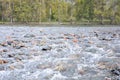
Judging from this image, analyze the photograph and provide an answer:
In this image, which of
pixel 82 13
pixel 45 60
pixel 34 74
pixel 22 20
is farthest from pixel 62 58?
pixel 82 13

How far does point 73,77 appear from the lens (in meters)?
10.7

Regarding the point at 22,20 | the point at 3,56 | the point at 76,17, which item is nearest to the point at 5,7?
the point at 22,20

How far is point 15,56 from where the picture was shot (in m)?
14.8

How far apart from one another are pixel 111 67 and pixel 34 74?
3.58 meters

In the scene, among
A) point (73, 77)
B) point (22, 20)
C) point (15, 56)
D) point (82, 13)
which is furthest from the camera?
point (82, 13)

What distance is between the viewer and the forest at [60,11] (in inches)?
3206

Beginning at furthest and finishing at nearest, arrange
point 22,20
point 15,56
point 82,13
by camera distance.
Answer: point 82,13 < point 22,20 < point 15,56

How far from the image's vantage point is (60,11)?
87812mm

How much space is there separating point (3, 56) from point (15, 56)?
2.08 feet

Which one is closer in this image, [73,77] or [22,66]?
[73,77]

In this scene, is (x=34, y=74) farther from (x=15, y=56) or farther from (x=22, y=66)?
(x=15, y=56)

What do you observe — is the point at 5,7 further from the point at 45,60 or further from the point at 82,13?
the point at 45,60

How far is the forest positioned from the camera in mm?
81438

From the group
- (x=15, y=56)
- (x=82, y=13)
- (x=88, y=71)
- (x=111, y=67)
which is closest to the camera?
(x=88, y=71)
